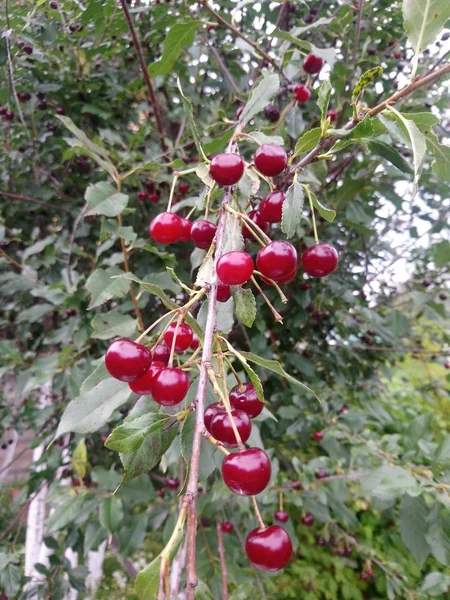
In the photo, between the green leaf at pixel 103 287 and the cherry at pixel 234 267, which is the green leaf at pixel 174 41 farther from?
the cherry at pixel 234 267

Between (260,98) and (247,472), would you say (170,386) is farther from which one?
(260,98)

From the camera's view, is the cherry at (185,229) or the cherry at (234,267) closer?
the cherry at (234,267)

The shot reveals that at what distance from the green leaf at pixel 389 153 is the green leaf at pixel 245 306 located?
0.86ft

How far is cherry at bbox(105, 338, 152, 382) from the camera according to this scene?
20.6 inches

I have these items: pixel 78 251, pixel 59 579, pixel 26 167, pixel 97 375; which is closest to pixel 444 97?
pixel 78 251

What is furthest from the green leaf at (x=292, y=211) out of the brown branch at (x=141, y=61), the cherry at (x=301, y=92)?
the brown branch at (x=141, y=61)

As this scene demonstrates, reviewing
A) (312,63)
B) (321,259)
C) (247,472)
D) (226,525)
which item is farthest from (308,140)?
(226,525)

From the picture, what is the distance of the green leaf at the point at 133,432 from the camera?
17.7 inches

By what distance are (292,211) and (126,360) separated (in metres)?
0.28

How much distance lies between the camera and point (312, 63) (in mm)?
1027

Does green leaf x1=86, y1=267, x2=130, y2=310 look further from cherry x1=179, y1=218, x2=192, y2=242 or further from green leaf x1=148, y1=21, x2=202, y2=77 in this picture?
green leaf x1=148, y1=21, x2=202, y2=77

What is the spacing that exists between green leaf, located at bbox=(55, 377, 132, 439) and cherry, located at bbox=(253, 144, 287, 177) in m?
0.41

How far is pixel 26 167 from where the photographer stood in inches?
66.4

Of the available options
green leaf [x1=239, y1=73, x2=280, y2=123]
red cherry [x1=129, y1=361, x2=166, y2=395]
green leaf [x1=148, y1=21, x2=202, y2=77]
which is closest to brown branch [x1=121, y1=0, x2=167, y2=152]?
green leaf [x1=148, y1=21, x2=202, y2=77]
